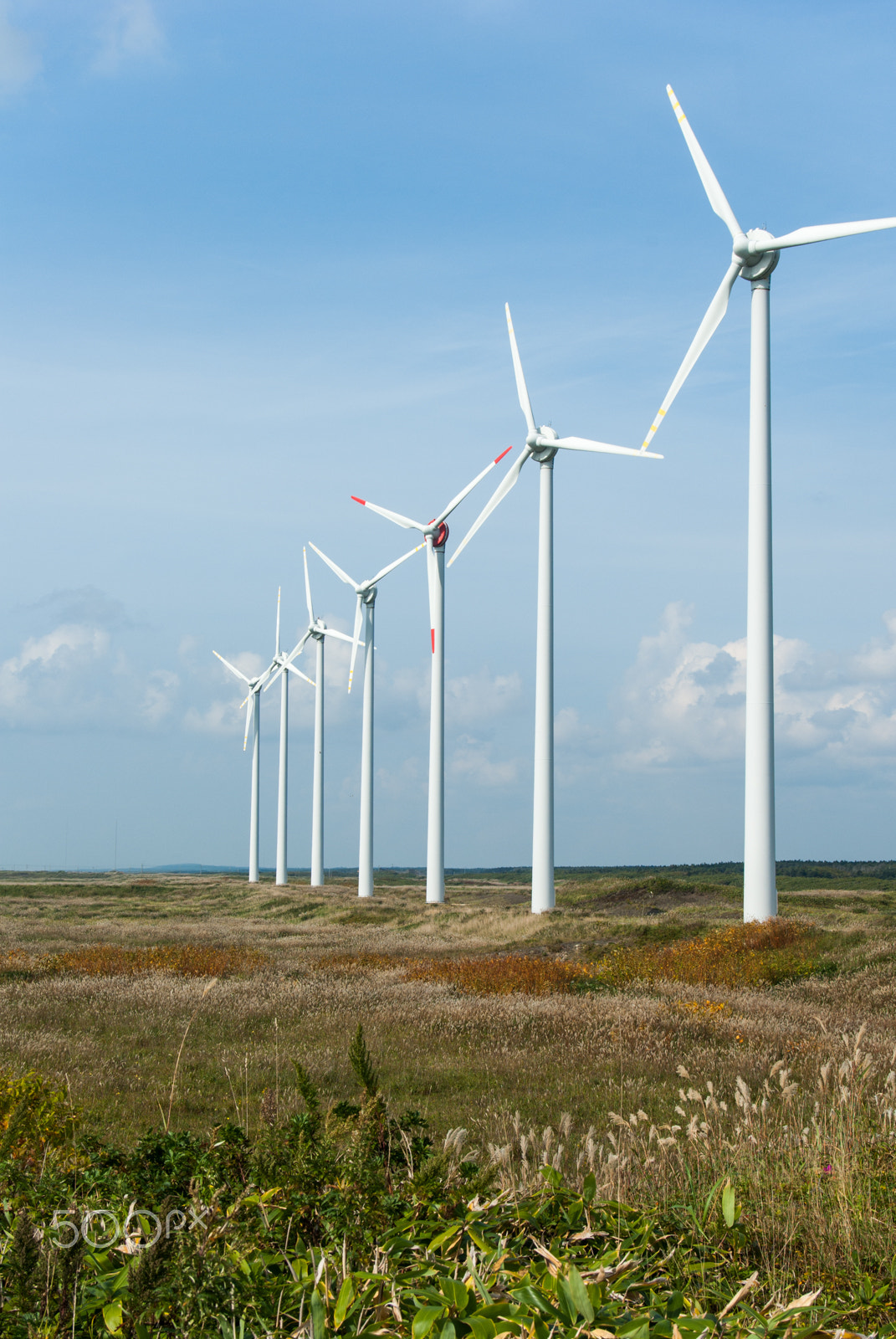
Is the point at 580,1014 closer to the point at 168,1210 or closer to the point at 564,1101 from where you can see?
the point at 564,1101

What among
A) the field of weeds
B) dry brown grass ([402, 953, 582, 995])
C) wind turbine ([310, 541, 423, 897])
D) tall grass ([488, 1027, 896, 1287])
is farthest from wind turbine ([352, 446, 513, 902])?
tall grass ([488, 1027, 896, 1287])

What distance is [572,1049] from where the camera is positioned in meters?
13.8

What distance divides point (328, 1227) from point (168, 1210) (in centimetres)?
72

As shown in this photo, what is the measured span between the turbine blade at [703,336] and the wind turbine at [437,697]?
21.5 meters

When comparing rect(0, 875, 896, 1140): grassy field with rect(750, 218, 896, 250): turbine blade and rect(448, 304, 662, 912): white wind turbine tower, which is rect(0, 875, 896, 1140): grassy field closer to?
rect(448, 304, 662, 912): white wind turbine tower

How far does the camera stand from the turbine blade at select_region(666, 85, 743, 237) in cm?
3591

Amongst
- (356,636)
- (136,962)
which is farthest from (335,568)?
(136,962)

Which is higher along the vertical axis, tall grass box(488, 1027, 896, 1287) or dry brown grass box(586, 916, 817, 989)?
tall grass box(488, 1027, 896, 1287)

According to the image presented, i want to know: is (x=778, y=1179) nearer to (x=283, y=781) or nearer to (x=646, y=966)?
(x=646, y=966)

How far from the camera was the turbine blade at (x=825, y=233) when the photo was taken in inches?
1170

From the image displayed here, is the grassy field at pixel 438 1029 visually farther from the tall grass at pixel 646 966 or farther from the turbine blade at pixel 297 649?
the turbine blade at pixel 297 649

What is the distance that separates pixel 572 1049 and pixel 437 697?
43321mm

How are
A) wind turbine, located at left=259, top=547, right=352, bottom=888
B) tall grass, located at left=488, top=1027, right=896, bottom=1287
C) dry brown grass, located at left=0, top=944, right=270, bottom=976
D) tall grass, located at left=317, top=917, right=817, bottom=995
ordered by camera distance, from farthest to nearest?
wind turbine, located at left=259, top=547, right=352, bottom=888 < dry brown grass, located at left=0, top=944, right=270, bottom=976 < tall grass, located at left=317, top=917, right=817, bottom=995 < tall grass, located at left=488, top=1027, right=896, bottom=1287

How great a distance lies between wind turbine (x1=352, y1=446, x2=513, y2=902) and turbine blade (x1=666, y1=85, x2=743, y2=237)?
2056cm
